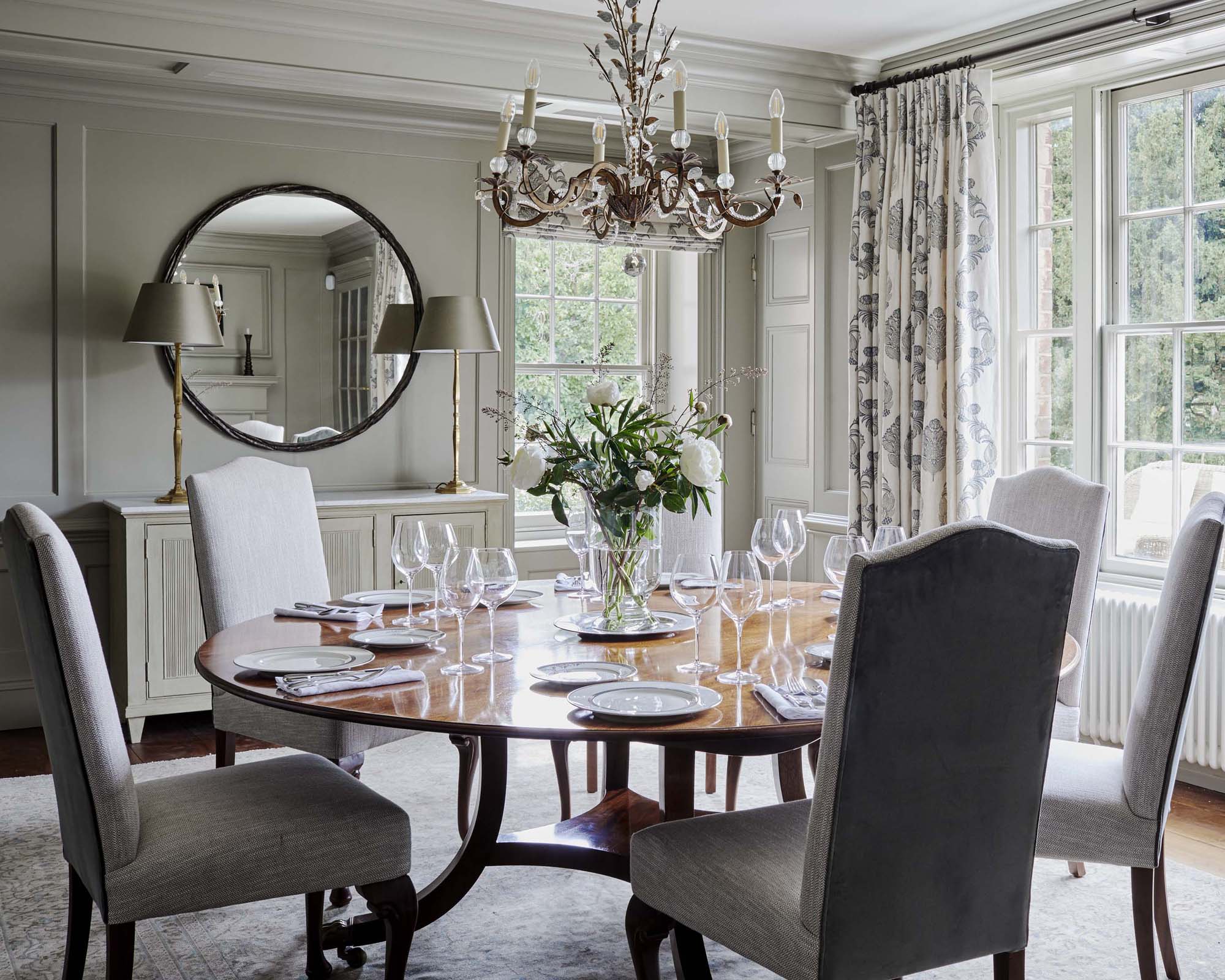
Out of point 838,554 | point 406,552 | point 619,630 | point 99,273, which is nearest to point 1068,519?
point 838,554

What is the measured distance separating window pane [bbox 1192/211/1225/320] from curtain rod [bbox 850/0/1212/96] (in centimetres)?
64

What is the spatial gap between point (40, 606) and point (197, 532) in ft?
3.49

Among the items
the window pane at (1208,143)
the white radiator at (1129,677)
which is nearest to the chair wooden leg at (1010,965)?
the white radiator at (1129,677)

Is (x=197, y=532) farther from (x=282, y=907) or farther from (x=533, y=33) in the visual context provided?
(x=533, y=33)

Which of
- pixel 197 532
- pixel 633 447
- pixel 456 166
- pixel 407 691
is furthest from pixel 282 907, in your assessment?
pixel 456 166

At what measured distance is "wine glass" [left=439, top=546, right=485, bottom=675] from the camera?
7.27 feet

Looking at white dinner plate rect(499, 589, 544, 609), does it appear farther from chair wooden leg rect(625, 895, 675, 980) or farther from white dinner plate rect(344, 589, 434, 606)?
chair wooden leg rect(625, 895, 675, 980)

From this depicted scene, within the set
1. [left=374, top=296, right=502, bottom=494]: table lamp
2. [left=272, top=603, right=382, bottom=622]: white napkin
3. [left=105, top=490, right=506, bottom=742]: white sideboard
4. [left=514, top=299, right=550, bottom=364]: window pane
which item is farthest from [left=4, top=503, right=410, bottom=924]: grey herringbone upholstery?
[left=514, top=299, right=550, bottom=364]: window pane

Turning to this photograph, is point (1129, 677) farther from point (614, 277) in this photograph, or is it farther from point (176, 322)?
point (176, 322)

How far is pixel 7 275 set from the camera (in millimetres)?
4445

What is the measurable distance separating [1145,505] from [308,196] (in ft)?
11.2

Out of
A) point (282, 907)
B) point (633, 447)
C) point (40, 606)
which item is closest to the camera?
point (40, 606)

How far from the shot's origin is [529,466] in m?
2.53

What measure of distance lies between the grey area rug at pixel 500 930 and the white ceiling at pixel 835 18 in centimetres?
272
